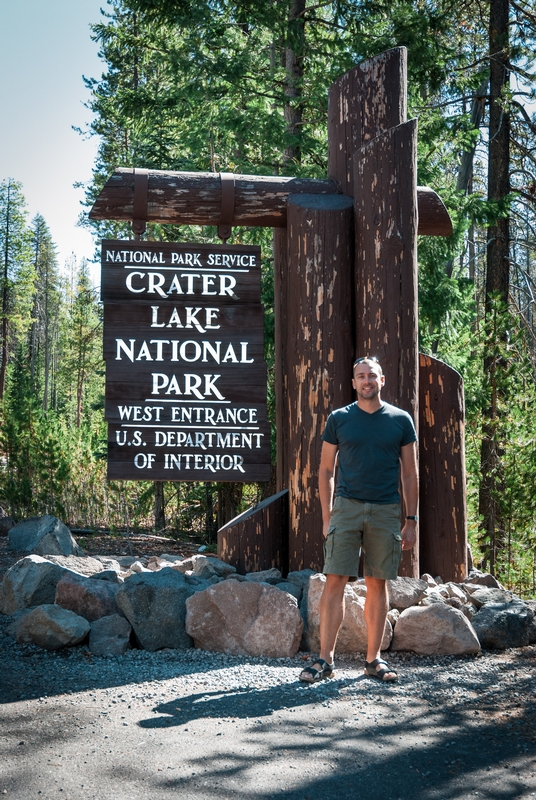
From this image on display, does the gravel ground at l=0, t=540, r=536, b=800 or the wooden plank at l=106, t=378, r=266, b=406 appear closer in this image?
the gravel ground at l=0, t=540, r=536, b=800

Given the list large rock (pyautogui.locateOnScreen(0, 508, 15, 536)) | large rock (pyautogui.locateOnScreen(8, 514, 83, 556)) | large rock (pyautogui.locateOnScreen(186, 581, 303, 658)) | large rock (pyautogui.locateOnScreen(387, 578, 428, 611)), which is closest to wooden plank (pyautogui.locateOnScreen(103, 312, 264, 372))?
large rock (pyautogui.locateOnScreen(186, 581, 303, 658))

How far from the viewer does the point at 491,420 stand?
11031 mm

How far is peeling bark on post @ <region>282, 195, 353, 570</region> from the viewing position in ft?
18.9

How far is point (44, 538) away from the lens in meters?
8.40

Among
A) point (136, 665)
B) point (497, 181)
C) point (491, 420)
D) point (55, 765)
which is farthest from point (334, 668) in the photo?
point (497, 181)

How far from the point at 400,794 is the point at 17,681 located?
2355 mm

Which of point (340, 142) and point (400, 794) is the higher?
point (340, 142)

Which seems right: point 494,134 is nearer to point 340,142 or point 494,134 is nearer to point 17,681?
point 340,142

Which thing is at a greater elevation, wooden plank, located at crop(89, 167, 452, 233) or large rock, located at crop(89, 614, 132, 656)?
wooden plank, located at crop(89, 167, 452, 233)

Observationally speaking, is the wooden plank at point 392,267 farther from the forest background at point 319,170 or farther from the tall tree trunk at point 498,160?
the tall tree trunk at point 498,160

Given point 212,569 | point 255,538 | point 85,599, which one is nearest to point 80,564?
point 85,599

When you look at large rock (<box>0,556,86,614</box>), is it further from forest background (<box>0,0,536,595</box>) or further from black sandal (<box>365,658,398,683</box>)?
forest background (<box>0,0,536,595</box>)

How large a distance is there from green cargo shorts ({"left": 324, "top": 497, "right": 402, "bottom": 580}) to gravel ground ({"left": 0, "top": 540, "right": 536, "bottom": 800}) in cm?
65

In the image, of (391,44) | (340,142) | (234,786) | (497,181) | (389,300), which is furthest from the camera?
(497,181)
